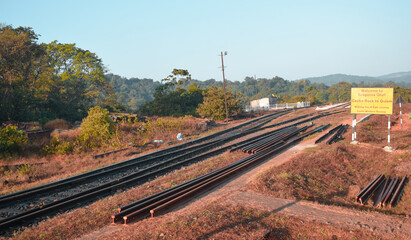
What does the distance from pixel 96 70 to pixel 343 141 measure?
45.5m

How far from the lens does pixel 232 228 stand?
6.50m

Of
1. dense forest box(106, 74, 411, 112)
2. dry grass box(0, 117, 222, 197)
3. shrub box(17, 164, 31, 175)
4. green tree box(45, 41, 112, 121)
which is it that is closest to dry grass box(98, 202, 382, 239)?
dry grass box(0, 117, 222, 197)

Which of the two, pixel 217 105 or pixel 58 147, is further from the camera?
pixel 217 105

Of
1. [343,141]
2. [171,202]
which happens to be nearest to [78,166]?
[171,202]

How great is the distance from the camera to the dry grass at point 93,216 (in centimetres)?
685

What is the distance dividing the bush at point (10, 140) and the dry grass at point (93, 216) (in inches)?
420

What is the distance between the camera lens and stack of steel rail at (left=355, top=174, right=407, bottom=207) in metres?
9.16

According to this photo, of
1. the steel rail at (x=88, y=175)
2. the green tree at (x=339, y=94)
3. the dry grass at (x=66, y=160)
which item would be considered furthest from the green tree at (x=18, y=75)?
the green tree at (x=339, y=94)

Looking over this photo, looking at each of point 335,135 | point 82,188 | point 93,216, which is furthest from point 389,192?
point 82,188

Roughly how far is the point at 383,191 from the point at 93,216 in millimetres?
9657

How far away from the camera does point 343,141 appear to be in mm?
17094

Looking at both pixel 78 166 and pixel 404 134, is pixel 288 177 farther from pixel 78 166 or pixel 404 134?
pixel 404 134

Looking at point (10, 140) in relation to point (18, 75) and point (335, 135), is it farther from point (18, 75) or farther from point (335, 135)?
point (335, 135)

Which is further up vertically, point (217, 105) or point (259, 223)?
point (217, 105)
